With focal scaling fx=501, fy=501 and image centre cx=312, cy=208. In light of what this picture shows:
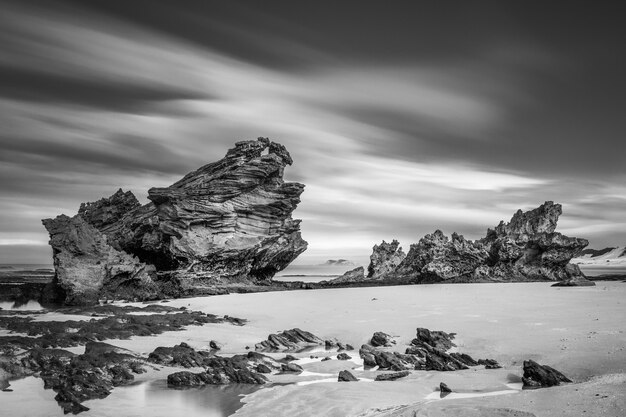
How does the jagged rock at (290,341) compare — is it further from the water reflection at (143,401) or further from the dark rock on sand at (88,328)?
the dark rock on sand at (88,328)

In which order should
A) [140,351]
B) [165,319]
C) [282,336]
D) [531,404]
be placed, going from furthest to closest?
[165,319]
[282,336]
[140,351]
[531,404]

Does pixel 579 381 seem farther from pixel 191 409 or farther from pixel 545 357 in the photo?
pixel 191 409

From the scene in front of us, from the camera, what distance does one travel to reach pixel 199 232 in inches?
1773

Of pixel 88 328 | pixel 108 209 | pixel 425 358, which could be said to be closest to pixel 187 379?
pixel 425 358

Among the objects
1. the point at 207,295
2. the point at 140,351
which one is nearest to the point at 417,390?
the point at 140,351

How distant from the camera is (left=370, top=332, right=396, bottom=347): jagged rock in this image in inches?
696

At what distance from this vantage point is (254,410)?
10906 mm

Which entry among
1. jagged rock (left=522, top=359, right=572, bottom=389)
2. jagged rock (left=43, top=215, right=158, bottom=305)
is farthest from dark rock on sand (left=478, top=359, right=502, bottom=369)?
jagged rock (left=43, top=215, right=158, bottom=305)

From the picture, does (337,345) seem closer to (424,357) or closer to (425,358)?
(424,357)

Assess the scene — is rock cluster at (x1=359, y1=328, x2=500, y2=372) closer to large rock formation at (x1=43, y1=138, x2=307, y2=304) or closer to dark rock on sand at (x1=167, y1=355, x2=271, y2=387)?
dark rock on sand at (x1=167, y1=355, x2=271, y2=387)

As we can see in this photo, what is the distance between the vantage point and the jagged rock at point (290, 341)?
1838cm

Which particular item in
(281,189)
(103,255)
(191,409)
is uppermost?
(281,189)

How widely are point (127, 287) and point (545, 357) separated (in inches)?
1303

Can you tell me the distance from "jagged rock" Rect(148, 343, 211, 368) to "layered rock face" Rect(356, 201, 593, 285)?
36356 mm
